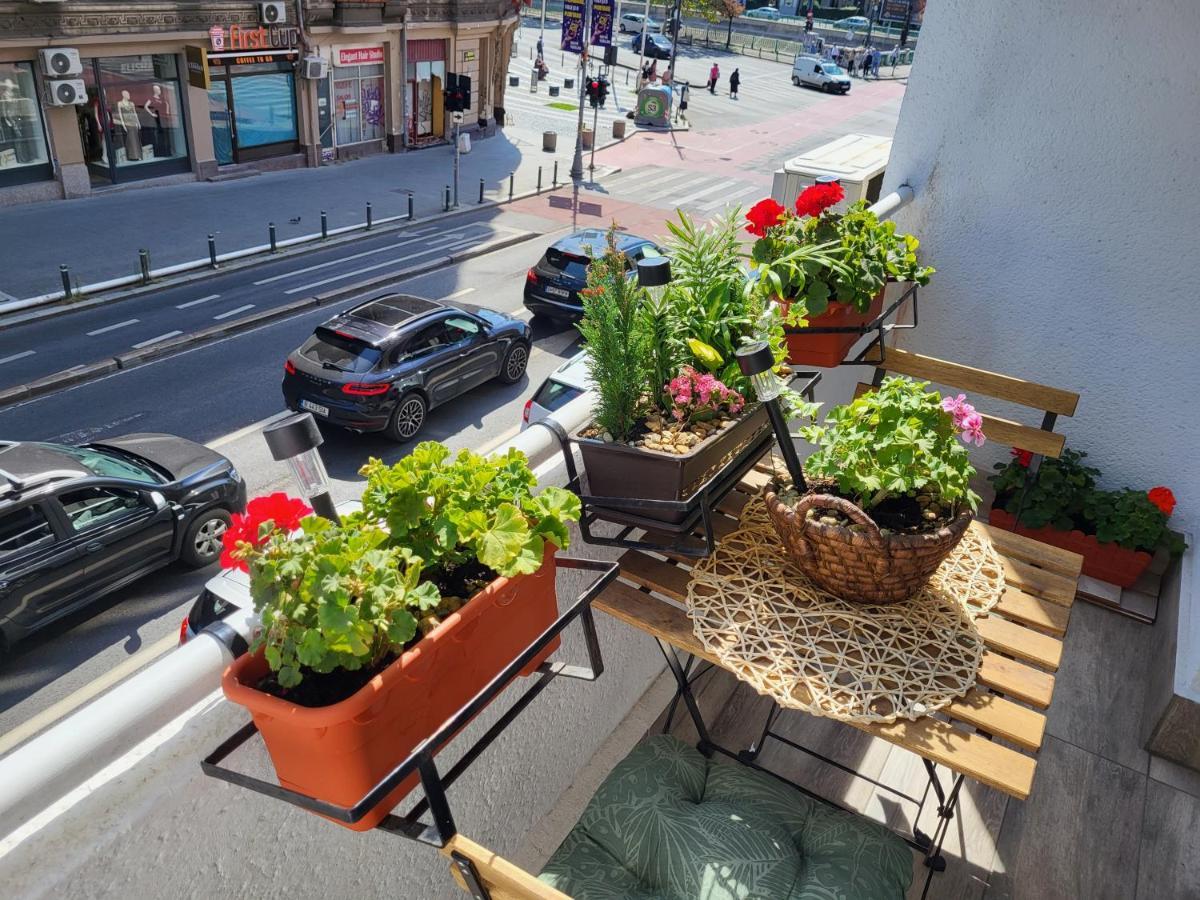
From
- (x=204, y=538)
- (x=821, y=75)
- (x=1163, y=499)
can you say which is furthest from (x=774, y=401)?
(x=821, y=75)

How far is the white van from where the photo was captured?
44750 millimetres

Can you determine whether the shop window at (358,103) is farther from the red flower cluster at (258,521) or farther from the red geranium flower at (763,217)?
the red flower cluster at (258,521)

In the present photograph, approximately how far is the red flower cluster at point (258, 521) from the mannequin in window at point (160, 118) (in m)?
21.8

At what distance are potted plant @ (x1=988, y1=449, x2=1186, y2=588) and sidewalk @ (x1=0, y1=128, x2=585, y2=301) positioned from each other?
14538mm

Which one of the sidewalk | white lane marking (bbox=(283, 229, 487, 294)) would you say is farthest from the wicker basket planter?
the sidewalk

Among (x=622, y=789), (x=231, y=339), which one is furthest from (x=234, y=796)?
(x=231, y=339)

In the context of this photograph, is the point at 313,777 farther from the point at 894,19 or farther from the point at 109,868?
the point at 894,19

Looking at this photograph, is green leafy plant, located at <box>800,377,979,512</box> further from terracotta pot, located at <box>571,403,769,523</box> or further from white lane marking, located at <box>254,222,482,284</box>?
white lane marking, located at <box>254,222,482,284</box>

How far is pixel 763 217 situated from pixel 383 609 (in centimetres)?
286

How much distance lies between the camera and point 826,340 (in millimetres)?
3988

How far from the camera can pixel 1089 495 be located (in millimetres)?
5371

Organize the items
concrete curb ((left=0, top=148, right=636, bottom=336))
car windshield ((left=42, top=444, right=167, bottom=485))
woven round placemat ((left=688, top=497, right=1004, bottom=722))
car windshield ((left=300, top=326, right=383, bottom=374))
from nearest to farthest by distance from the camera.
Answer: woven round placemat ((left=688, top=497, right=1004, bottom=722)), car windshield ((left=42, top=444, right=167, bottom=485)), car windshield ((left=300, top=326, right=383, bottom=374)), concrete curb ((left=0, top=148, right=636, bottom=336))

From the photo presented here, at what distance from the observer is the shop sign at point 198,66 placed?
784 inches

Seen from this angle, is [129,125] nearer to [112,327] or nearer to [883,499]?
[112,327]
